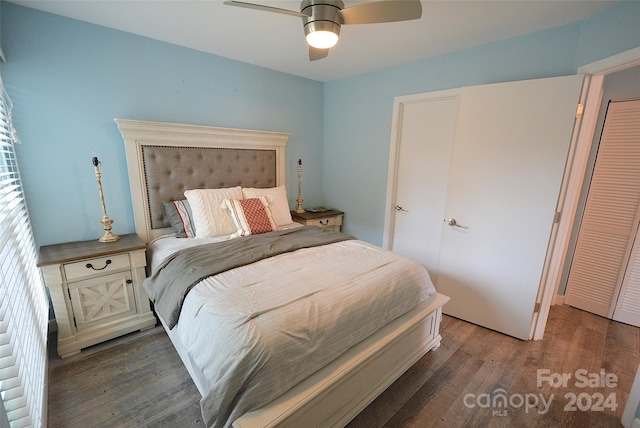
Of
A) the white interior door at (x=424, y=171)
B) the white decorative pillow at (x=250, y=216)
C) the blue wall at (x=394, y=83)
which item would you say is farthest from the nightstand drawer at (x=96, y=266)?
the white interior door at (x=424, y=171)

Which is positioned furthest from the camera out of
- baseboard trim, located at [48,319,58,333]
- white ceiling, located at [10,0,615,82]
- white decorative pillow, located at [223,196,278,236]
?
white decorative pillow, located at [223,196,278,236]

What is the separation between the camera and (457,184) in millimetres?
2395

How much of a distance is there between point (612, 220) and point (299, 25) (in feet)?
10.2

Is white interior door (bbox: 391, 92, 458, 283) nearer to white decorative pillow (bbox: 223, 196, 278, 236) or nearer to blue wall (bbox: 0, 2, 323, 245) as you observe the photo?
white decorative pillow (bbox: 223, 196, 278, 236)

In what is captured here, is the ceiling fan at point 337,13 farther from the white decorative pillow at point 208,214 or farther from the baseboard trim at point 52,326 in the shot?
the baseboard trim at point 52,326

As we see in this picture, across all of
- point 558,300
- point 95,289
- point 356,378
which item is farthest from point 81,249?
point 558,300

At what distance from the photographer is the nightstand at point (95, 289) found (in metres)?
1.84

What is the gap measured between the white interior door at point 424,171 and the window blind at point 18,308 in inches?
112

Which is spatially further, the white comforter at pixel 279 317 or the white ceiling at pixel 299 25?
the white ceiling at pixel 299 25

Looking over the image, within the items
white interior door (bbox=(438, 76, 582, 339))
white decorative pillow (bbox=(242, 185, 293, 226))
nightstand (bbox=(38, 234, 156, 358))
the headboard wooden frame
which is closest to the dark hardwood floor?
nightstand (bbox=(38, 234, 156, 358))

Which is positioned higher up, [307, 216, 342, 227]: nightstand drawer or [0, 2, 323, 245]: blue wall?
[0, 2, 323, 245]: blue wall

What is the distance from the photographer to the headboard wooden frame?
2275 mm

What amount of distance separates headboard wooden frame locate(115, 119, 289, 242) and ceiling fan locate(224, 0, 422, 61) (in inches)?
52.4

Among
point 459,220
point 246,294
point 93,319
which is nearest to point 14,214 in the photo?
point 93,319
